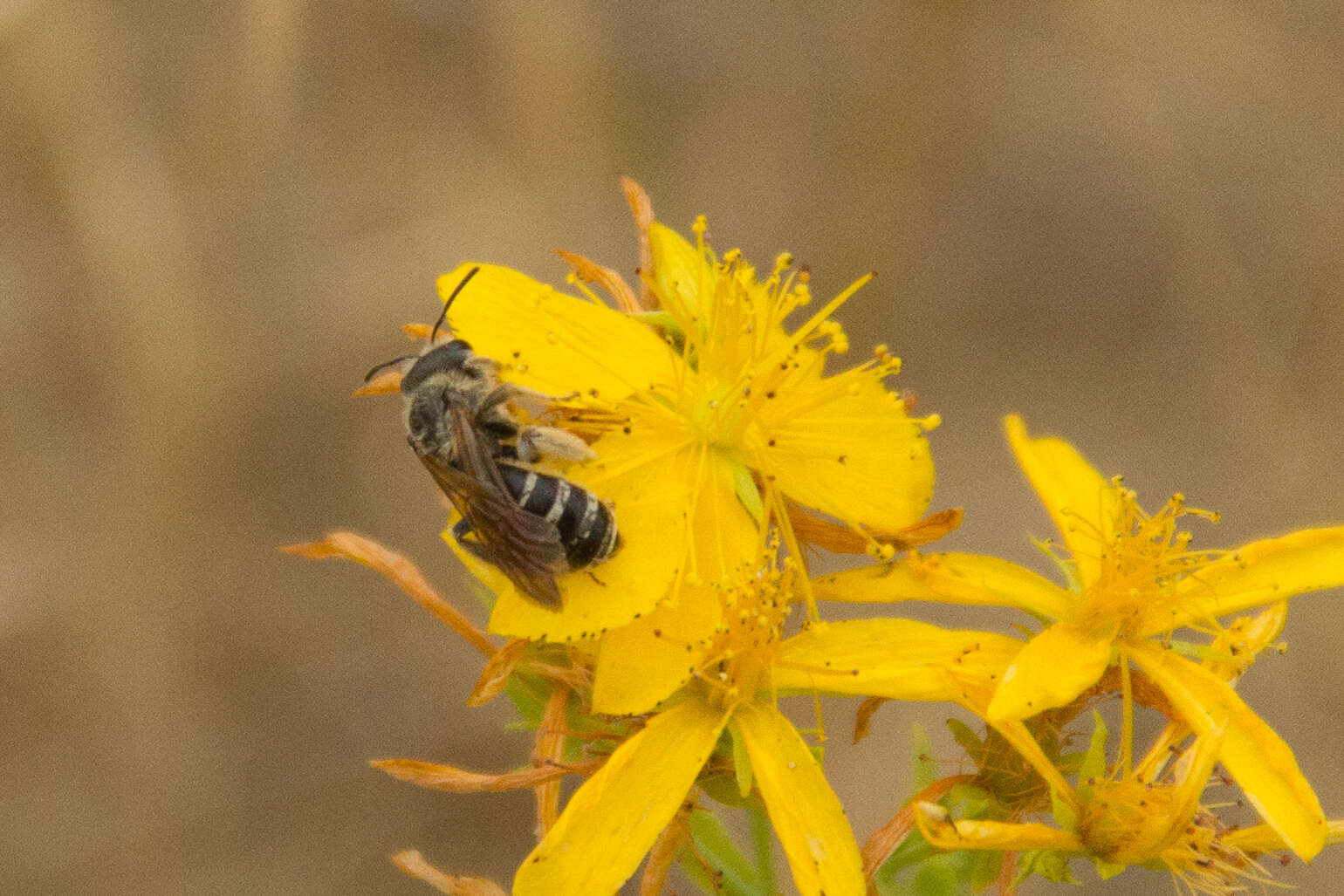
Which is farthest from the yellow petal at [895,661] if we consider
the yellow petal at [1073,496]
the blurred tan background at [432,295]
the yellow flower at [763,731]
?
the blurred tan background at [432,295]

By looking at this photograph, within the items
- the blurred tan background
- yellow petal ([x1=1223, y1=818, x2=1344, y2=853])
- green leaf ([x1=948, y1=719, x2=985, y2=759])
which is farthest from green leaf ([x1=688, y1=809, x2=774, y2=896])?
the blurred tan background

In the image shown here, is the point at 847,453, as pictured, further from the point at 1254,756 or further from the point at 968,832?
the point at 1254,756

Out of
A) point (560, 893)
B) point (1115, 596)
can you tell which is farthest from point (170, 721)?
point (1115, 596)

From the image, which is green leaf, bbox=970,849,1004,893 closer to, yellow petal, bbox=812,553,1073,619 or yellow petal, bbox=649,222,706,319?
yellow petal, bbox=812,553,1073,619

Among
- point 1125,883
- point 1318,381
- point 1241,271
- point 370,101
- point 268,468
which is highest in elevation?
point 370,101

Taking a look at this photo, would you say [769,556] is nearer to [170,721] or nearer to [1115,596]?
[1115,596]

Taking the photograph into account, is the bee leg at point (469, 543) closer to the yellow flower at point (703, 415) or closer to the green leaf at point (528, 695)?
the yellow flower at point (703, 415)
